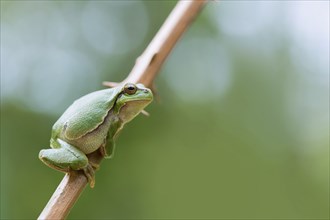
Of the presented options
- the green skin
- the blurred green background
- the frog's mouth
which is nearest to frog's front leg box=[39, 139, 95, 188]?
the green skin

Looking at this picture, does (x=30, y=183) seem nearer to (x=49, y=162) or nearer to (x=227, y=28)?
(x=227, y=28)

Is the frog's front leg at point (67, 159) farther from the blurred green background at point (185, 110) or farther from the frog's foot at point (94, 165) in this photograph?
the blurred green background at point (185, 110)

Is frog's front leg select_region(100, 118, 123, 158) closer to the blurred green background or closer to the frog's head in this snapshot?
the frog's head

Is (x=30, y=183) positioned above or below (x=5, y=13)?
below

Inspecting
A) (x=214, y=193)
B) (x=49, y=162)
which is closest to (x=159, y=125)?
(x=214, y=193)

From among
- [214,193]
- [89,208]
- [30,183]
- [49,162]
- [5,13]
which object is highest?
[49,162]

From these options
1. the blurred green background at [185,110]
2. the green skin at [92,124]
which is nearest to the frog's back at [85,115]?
the green skin at [92,124]

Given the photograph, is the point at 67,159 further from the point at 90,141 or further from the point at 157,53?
the point at 157,53
